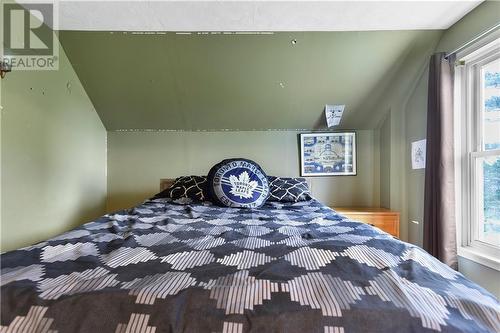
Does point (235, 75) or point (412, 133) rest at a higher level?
point (235, 75)

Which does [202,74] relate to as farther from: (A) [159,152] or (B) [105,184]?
(B) [105,184]

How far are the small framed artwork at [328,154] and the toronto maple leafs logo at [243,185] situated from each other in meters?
0.94

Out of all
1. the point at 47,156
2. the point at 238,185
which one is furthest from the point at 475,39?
the point at 47,156

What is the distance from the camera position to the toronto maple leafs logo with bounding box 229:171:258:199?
→ 2.13m

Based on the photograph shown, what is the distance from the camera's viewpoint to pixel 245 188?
2162 millimetres

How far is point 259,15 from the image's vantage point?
1957 mm

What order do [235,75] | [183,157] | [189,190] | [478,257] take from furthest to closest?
[183,157]
[235,75]
[189,190]
[478,257]

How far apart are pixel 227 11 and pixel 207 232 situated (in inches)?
57.7

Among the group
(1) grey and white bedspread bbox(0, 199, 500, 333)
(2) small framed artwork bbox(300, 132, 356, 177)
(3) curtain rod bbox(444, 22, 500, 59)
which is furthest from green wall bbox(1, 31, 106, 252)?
(3) curtain rod bbox(444, 22, 500, 59)

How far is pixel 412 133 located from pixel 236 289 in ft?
8.21

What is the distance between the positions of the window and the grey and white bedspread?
1329mm

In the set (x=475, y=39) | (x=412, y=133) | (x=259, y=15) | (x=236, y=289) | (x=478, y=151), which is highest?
(x=259, y=15)

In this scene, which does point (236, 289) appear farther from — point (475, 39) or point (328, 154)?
point (328, 154)

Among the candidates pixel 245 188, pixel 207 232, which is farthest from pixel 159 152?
pixel 207 232
